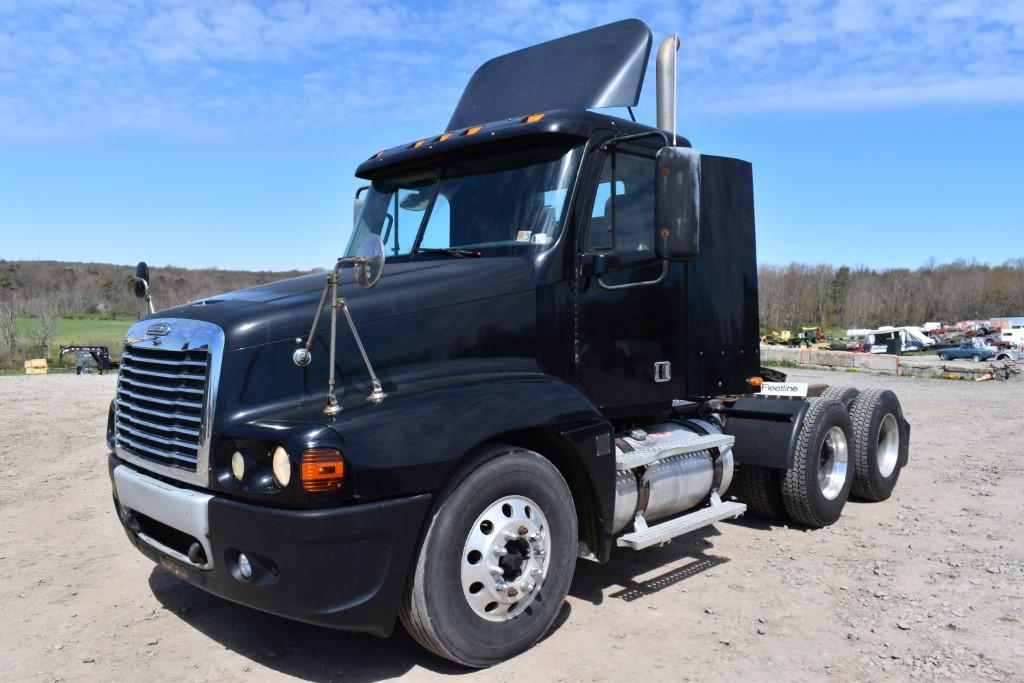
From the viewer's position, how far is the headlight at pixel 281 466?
337 centimetres

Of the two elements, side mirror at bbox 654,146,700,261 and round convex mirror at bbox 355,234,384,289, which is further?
side mirror at bbox 654,146,700,261

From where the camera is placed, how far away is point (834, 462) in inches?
285

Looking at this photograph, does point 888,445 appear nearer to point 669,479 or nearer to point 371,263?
point 669,479

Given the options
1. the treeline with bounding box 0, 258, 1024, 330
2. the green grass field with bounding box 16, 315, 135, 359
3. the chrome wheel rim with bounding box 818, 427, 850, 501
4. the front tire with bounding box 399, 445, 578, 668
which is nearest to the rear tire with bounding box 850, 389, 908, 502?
the chrome wheel rim with bounding box 818, 427, 850, 501

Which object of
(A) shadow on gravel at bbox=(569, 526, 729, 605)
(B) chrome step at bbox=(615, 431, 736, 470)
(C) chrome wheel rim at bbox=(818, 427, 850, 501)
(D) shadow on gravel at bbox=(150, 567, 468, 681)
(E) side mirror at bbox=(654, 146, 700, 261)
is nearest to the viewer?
(D) shadow on gravel at bbox=(150, 567, 468, 681)

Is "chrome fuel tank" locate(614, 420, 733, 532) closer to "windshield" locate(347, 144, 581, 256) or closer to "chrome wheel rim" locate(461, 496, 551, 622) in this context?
"chrome wheel rim" locate(461, 496, 551, 622)

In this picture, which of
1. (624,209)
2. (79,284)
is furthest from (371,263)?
(79,284)

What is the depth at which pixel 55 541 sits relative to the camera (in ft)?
21.3

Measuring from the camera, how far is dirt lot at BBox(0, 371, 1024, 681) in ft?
13.4

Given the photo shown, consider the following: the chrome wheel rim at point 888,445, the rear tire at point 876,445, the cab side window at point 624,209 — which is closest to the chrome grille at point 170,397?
the cab side window at point 624,209

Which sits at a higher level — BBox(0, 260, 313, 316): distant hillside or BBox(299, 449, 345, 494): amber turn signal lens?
BBox(0, 260, 313, 316): distant hillside

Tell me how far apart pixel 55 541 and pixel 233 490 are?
398 cm

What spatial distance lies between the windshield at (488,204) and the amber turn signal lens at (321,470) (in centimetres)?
A: 181

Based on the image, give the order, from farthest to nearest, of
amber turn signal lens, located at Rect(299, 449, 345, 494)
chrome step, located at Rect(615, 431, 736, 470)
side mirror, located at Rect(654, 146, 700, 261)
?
chrome step, located at Rect(615, 431, 736, 470) < side mirror, located at Rect(654, 146, 700, 261) < amber turn signal lens, located at Rect(299, 449, 345, 494)
